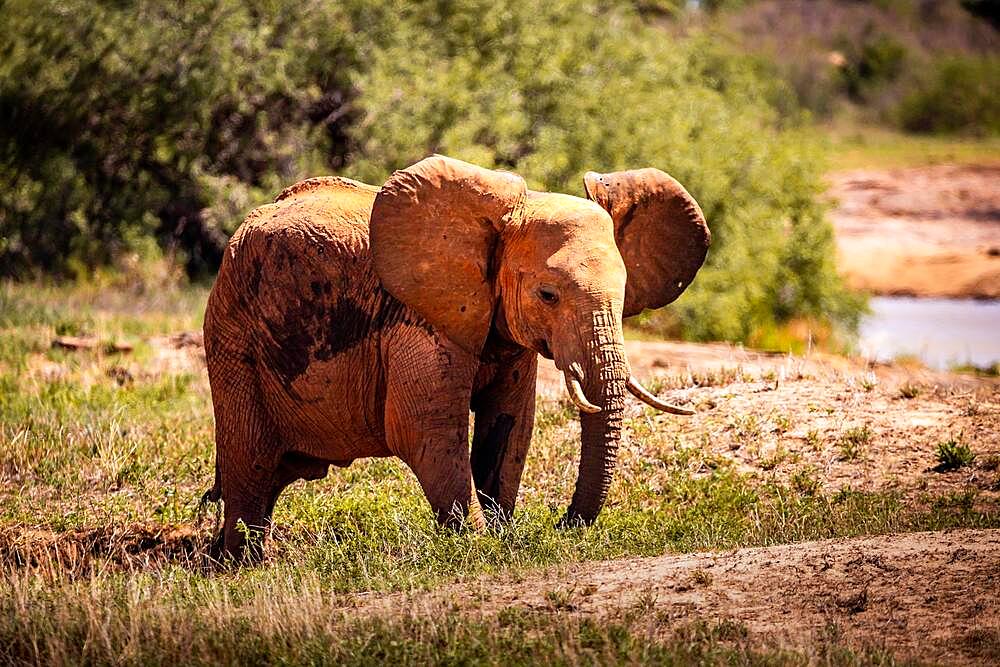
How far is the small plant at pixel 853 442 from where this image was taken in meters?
10.2

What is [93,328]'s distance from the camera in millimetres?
15766

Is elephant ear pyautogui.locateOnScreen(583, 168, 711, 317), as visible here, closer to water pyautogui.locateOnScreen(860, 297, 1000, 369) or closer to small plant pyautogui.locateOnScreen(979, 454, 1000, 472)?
small plant pyautogui.locateOnScreen(979, 454, 1000, 472)

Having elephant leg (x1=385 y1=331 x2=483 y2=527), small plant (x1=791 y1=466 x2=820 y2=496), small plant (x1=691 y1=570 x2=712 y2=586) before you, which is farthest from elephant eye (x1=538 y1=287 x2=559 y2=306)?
small plant (x1=791 y1=466 x2=820 y2=496)

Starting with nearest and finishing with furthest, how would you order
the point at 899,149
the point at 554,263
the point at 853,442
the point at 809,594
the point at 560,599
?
the point at 809,594
the point at 560,599
the point at 554,263
the point at 853,442
the point at 899,149

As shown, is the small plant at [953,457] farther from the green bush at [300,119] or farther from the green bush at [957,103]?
the green bush at [957,103]

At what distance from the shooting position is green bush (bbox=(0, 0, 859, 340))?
67.2 feet

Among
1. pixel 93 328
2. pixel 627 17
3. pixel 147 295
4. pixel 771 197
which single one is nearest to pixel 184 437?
pixel 93 328

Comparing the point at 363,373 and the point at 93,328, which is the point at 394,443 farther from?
the point at 93,328

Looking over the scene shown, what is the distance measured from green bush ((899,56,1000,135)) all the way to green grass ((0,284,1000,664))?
47867 mm

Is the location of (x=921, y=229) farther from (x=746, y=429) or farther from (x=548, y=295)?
(x=548, y=295)

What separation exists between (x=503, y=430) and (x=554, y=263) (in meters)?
1.28

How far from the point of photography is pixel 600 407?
7.55m

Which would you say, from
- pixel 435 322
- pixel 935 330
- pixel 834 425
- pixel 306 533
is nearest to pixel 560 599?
pixel 435 322

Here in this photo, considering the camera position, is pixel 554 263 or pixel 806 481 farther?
pixel 806 481
